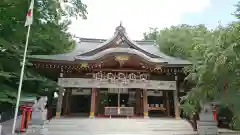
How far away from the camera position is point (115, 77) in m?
13.6

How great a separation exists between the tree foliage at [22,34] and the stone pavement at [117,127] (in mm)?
2675

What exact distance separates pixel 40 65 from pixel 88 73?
303cm

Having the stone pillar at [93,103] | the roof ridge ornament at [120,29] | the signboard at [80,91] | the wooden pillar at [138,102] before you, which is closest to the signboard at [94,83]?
the stone pillar at [93,103]

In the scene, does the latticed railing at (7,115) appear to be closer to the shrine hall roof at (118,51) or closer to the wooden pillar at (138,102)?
the shrine hall roof at (118,51)

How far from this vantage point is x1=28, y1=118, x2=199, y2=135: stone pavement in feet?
34.6

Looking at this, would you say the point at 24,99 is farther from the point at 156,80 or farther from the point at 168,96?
the point at 168,96

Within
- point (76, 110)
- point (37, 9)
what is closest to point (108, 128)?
point (76, 110)

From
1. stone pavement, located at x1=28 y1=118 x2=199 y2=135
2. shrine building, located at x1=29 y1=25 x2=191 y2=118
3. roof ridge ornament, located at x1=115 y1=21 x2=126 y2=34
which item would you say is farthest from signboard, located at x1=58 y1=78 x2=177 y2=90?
roof ridge ornament, located at x1=115 y1=21 x2=126 y2=34

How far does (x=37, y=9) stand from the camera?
12141mm

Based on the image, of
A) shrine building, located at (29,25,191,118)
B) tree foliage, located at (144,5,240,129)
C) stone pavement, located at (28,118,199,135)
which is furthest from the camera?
shrine building, located at (29,25,191,118)

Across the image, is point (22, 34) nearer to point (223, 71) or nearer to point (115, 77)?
point (115, 77)

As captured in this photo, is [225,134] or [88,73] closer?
[225,134]

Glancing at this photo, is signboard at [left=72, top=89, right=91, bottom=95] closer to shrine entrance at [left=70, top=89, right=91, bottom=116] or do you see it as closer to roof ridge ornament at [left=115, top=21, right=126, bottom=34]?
shrine entrance at [left=70, top=89, right=91, bottom=116]

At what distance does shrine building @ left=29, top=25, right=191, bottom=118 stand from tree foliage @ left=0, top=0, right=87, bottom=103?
105 cm
